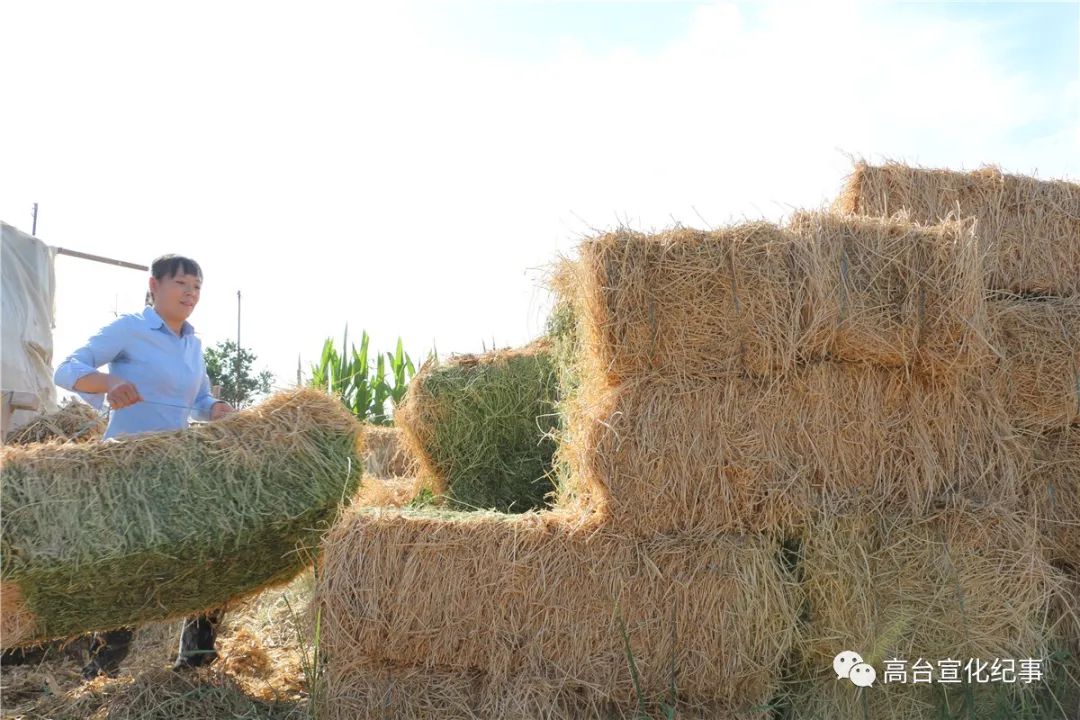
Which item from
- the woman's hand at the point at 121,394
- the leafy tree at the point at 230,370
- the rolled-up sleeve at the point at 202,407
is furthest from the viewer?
the leafy tree at the point at 230,370

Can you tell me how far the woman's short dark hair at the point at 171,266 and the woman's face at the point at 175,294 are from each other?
1 cm

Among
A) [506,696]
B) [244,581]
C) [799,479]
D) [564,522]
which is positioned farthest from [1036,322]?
[244,581]

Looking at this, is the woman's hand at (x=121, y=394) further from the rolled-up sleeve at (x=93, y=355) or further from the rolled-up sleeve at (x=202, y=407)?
the rolled-up sleeve at (x=202, y=407)

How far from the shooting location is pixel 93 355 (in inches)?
133

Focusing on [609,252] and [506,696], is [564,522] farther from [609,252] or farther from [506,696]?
[609,252]

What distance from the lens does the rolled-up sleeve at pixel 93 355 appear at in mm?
3207

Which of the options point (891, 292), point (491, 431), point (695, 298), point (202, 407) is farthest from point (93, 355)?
point (891, 292)

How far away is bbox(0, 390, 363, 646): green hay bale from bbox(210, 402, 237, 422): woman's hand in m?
A: 0.24

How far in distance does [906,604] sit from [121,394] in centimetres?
289

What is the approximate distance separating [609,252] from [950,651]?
1.78m

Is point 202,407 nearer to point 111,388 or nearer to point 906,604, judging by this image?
point 111,388

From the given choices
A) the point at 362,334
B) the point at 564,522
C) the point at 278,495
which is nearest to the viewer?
the point at 564,522

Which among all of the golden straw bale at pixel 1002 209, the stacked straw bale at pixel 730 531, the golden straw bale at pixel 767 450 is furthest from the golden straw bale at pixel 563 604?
the golden straw bale at pixel 1002 209

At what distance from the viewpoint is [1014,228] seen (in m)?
3.83
